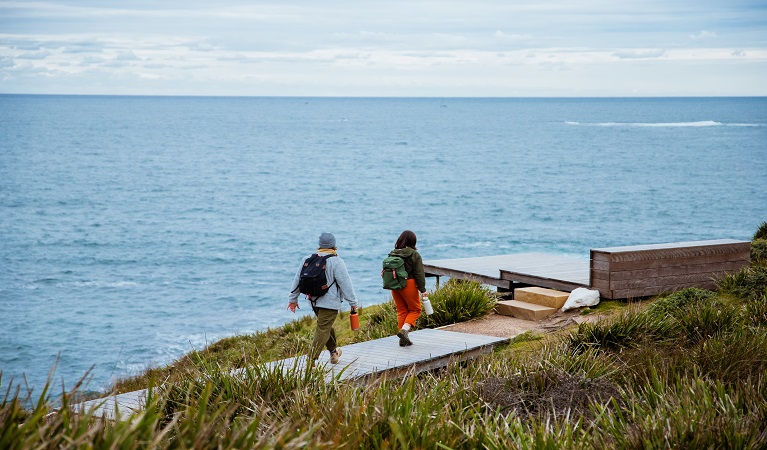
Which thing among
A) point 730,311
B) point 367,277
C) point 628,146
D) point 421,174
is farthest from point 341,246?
point 628,146

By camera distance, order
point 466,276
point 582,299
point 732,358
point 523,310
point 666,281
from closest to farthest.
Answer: point 732,358, point 582,299, point 523,310, point 666,281, point 466,276

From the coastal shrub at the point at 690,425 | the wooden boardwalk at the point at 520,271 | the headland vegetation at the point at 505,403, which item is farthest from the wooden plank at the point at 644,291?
the coastal shrub at the point at 690,425

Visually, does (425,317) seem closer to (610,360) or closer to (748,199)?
(610,360)

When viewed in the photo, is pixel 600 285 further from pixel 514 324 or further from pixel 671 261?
pixel 514 324

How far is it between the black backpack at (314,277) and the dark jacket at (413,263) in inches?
50.6

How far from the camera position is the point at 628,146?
117750 mm

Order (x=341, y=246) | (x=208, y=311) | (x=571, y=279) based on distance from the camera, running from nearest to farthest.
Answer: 1. (x=571, y=279)
2. (x=208, y=311)
3. (x=341, y=246)

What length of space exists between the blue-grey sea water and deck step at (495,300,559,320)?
6.82m

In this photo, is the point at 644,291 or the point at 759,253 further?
the point at 759,253

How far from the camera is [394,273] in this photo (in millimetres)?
10508

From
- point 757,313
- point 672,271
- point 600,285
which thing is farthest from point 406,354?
point 672,271

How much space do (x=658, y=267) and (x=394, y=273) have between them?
556 cm

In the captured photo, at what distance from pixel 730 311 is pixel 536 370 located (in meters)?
4.33

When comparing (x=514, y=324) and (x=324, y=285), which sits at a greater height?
(x=324, y=285)
